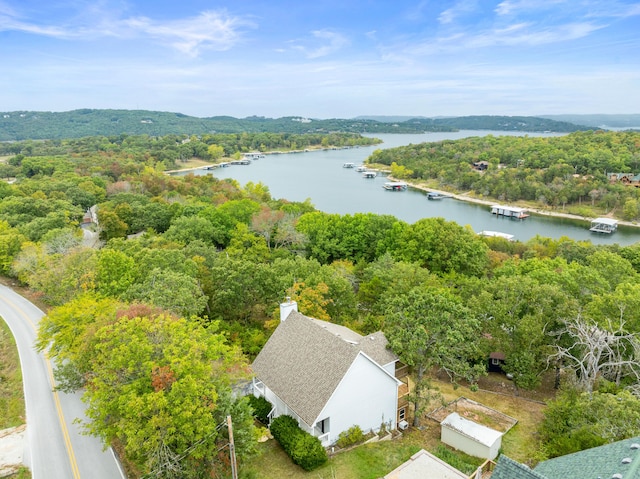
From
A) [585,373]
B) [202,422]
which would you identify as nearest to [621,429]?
[585,373]

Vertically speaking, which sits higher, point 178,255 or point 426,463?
point 178,255

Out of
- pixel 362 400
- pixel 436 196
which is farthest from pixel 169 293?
pixel 436 196

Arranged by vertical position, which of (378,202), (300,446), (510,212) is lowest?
(510,212)

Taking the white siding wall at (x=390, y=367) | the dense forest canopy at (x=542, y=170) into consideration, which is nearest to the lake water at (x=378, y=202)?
the dense forest canopy at (x=542, y=170)


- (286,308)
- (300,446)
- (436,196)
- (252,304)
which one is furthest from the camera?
(436,196)

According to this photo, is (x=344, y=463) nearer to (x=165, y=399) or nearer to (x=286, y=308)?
(x=165, y=399)

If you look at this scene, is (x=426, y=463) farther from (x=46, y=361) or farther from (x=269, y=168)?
(x=269, y=168)

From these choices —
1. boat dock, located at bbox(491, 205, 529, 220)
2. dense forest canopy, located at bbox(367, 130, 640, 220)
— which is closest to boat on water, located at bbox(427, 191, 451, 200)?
dense forest canopy, located at bbox(367, 130, 640, 220)
